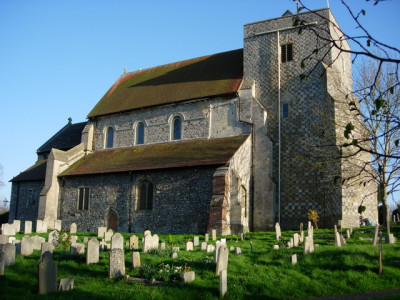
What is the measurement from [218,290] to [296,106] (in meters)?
15.6

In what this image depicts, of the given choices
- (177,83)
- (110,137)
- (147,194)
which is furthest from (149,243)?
(110,137)

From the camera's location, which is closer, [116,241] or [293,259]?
[293,259]

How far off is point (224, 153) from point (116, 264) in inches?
465

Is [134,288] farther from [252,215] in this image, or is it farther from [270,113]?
[270,113]

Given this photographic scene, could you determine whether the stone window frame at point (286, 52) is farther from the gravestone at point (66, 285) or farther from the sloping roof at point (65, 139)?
the gravestone at point (66, 285)

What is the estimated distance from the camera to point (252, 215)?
2252cm

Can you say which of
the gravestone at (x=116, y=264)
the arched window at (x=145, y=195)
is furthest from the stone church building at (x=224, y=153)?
the gravestone at (x=116, y=264)

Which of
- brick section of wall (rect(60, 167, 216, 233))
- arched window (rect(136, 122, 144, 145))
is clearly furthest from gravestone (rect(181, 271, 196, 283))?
arched window (rect(136, 122, 144, 145))

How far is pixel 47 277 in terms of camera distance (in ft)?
29.5

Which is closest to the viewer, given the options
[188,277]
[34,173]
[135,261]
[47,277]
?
[47,277]

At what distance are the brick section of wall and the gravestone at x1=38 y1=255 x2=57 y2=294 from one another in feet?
39.1

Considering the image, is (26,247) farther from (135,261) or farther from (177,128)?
(177,128)

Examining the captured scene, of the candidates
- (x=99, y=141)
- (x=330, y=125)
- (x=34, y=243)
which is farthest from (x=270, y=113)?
(x=34, y=243)

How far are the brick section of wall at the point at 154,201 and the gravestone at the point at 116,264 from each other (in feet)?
32.5
